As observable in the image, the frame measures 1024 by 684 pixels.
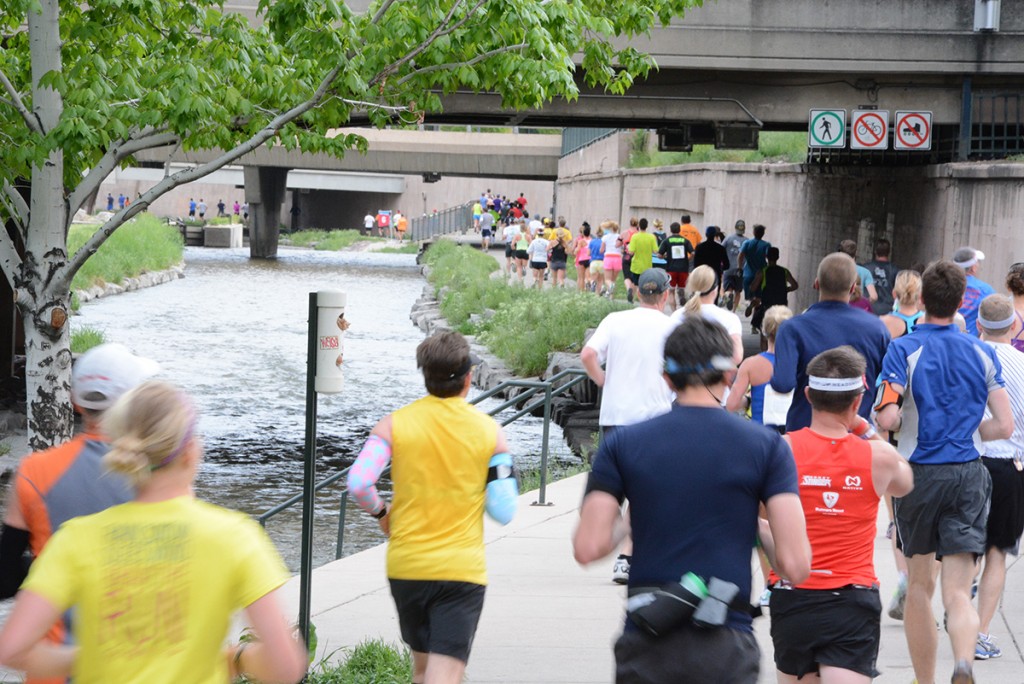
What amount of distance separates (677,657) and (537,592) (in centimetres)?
441

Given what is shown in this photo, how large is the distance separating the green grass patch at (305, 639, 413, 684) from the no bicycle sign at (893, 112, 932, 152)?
15682 mm

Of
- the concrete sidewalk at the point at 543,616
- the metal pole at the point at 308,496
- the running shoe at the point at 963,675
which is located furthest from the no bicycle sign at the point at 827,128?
the running shoe at the point at 963,675

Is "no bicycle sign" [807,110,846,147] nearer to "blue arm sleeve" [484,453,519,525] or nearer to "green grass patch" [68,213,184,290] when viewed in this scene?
"blue arm sleeve" [484,453,519,525]

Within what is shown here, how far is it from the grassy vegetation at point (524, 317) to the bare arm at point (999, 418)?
14330 mm

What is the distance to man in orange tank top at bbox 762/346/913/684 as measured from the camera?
4.48 m

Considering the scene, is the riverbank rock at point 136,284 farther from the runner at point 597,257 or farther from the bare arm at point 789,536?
the bare arm at point 789,536

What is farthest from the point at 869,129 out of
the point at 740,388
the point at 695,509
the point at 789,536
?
the point at 695,509

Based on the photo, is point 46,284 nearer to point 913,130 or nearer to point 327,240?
point 913,130

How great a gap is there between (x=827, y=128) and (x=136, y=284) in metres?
25.6

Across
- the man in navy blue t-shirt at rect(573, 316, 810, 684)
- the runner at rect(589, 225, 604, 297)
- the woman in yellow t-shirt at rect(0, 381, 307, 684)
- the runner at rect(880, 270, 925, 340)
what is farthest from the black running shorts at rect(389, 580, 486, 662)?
the runner at rect(589, 225, 604, 297)

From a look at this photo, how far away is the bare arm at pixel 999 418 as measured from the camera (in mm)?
5875

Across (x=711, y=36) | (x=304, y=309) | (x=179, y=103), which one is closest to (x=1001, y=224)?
(x=711, y=36)

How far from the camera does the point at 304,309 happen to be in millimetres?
35531

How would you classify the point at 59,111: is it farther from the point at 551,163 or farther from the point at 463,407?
the point at 551,163
